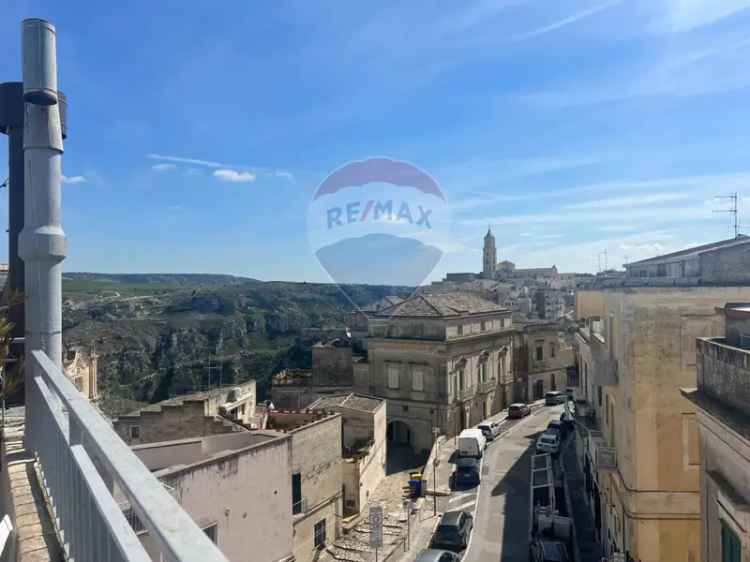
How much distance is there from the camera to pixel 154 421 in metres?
20.1

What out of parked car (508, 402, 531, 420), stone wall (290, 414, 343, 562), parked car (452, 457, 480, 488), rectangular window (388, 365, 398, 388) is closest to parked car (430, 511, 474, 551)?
stone wall (290, 414, 343, 562)

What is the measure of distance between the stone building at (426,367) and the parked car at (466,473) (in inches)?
268

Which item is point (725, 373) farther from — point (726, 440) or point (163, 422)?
point (163, 422)

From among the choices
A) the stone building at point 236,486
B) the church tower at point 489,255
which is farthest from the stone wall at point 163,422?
the church tower at point 489,255

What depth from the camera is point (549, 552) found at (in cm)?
1619

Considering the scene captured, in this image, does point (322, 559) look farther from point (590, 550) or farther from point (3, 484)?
point (3, 484)

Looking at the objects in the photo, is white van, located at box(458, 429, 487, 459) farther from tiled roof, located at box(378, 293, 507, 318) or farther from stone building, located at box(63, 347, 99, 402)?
stone building, located at box(63, 347, 99, 402)

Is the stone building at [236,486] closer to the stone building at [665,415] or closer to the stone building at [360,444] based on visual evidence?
the stone building at [360,444]

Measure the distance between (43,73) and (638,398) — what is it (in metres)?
13.3

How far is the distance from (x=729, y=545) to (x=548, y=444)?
74.0 feet

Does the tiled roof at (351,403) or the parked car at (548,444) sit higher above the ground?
the tiled roof at (351,403)

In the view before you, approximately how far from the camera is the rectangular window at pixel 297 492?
18.4 meters

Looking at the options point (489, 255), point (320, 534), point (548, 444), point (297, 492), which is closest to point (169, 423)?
point (297, 492)

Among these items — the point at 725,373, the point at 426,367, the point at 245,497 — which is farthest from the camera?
the point at 426,367
